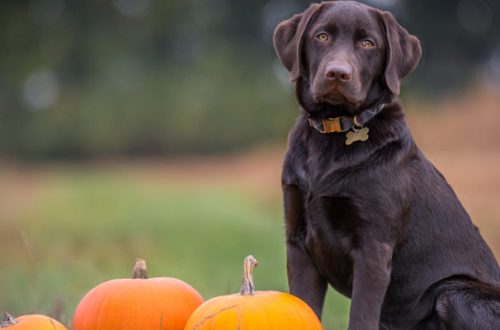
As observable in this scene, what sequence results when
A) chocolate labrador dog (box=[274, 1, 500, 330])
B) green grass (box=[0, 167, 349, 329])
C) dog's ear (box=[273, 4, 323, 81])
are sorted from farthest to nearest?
green grass (box=[0, 167, 349, 329]), dog's ear (box=[273, 4, 323, 81]), chocolate labrador dog (box=[274, 1, 500, 330])

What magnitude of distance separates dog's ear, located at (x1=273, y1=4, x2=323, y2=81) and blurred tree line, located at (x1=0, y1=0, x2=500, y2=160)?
20.2m

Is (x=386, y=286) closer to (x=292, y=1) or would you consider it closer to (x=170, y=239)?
(x=170, y=239)

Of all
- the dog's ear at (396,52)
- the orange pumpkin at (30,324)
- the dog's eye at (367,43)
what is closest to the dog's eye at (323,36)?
the dog's eye at (367,43)

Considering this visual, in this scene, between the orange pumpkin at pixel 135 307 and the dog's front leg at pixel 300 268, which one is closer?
the orange pumpkin at pixel 135 307

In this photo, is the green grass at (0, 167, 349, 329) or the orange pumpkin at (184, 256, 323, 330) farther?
the green grass at (0, 167, 349, 329)

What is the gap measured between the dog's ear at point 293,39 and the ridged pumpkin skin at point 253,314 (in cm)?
98

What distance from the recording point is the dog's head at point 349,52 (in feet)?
12.4

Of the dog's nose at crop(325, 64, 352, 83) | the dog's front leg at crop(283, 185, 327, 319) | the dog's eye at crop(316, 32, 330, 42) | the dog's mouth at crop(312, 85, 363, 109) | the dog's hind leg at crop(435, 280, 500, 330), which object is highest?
the dog's eye at crop(316, 32, 330, 42)

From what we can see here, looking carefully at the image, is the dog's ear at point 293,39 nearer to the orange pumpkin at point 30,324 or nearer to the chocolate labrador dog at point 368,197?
the chocolate labrador dog at point 368,197

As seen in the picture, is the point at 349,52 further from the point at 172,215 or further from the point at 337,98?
the point at 172,215

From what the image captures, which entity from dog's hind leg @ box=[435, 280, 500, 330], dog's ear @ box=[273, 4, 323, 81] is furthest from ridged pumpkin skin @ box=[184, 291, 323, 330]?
dog's ear @ box=[273, 4, 323, 81]

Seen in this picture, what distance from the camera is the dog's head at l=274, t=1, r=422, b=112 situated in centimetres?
377

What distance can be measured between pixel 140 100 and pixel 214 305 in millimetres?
21919

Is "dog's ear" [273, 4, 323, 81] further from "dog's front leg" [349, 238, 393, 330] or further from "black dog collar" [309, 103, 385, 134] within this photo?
"dog's front leg" [349, 238, 393, 330]
